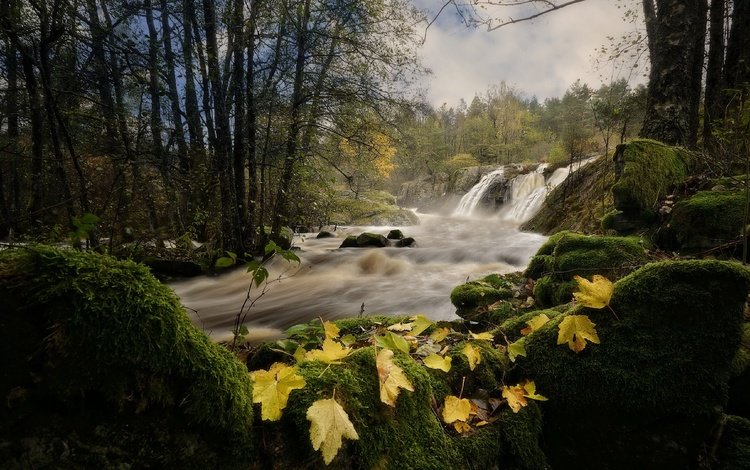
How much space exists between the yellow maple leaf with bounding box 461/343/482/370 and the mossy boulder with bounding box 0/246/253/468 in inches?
39.3

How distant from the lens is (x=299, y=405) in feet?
3.47

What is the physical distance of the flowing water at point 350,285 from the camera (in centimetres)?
544

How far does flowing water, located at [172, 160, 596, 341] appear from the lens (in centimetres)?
544

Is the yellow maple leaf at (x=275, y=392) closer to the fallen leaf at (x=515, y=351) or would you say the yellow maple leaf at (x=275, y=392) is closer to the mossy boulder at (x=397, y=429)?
the mossy boulder at (x=397, y=429)

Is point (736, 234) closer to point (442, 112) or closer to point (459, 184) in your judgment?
point (459, 184)

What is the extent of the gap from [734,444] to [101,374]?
7.07ft

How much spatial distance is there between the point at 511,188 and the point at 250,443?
22.6 metres

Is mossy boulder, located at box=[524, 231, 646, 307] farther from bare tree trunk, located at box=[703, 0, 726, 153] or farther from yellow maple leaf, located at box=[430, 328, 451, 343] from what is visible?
bare tree trunk, located at box=[703, 0, 726, 153]

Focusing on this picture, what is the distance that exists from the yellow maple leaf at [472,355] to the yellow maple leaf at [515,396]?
155 millimetres

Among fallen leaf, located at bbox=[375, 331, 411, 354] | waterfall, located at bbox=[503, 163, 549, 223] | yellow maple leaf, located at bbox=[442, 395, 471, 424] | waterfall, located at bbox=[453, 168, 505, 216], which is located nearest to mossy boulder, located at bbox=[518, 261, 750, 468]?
yellow maple leaf, located at bbox=[442, 395, 471, 424]

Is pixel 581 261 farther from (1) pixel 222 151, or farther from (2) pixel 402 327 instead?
(1) pixel 222 151

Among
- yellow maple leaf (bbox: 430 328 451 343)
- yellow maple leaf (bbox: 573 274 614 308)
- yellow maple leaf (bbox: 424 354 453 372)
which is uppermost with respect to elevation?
yellow maple leaf (bbox: 573 274 614 308)

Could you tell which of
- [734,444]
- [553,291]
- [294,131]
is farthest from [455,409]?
[294,131]

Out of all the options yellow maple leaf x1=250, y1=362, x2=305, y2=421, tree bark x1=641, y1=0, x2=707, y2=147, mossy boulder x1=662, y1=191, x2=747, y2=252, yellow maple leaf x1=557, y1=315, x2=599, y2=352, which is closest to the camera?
yellow maple leaf x1=250, y1=362, x2=305, y2=421
